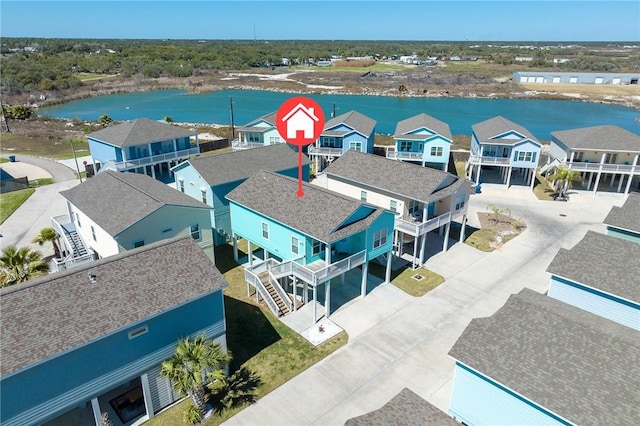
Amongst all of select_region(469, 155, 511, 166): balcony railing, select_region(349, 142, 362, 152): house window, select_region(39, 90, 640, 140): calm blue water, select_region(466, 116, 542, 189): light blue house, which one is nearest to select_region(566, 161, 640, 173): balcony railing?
select_region(466, 116, 542, 189): light blue house

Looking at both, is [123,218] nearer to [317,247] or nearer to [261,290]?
[261,290]

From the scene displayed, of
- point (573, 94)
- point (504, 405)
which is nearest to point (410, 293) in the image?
point (504, 405)

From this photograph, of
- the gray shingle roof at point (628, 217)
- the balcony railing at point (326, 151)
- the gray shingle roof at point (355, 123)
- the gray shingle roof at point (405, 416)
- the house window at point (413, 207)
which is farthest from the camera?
the gray shingle roof at point (355, 123)

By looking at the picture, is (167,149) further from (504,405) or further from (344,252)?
(504,405)

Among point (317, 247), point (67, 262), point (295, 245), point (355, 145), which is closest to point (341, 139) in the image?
point (355, 145)

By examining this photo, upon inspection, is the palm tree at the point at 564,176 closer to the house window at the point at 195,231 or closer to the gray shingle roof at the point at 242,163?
the gray shingle roof at the point at 242,163

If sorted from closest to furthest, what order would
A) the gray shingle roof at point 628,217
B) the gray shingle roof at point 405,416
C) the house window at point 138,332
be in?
1. the gray shingle roof at point 405,416
2. the house window at point 138,332
3. the gray shingle roof at point 628,217

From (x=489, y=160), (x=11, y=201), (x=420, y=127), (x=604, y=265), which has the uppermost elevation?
(x=420, y=127)

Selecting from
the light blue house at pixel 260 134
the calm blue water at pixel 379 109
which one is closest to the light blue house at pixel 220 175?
the light blue house at pixel 260 134
